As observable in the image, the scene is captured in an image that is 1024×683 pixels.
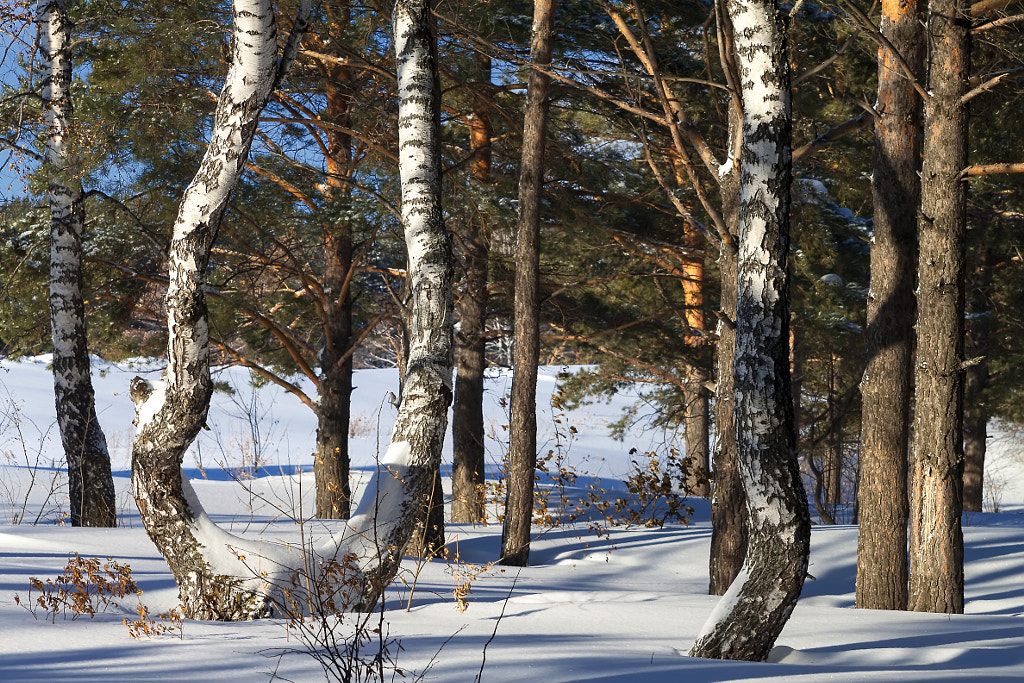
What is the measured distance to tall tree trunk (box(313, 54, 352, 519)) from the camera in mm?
10586

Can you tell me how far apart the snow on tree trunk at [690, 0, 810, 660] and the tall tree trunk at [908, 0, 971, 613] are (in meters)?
2.65

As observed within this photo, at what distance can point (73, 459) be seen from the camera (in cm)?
797

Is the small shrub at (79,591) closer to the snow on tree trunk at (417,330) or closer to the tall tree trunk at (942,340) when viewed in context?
the snow on tree trunk at (417,330)

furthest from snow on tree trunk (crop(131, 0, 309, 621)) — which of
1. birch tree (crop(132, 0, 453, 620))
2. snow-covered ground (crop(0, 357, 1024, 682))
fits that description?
snow-covered ground (crop(0, 357, 1024, 682))

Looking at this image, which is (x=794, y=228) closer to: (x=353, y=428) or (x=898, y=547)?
(x=898, y=547)

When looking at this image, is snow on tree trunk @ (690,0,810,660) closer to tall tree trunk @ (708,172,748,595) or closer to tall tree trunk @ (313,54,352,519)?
tall tree trunk @ (708,172,748,595)

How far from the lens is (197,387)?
4.26 meters

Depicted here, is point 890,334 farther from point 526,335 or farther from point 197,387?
point 197,387

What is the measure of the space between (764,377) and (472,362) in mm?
7645

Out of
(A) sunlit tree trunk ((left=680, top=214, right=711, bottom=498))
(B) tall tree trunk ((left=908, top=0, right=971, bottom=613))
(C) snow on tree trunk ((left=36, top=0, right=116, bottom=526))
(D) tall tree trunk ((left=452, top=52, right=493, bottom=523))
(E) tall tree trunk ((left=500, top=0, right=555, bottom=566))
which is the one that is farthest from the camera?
(A) sunlit tree trunk ((left=680, top=214, right=711, bottom=498))

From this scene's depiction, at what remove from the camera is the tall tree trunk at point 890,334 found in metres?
6.32

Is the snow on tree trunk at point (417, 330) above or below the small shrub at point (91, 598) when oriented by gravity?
above

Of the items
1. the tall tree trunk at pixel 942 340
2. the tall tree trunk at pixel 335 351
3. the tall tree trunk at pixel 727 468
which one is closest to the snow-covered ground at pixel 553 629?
the tall tree trunk at pixel 727 468

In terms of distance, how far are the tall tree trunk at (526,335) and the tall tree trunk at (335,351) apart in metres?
3.04
